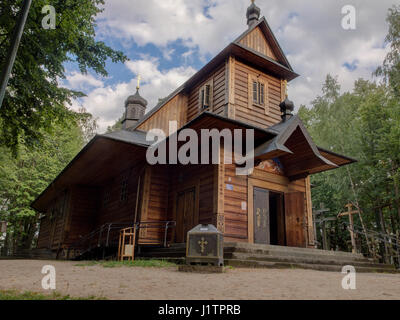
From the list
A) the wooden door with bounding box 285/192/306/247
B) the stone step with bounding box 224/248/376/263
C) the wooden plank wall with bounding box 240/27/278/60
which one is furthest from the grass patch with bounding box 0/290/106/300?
the wooden plank wall with bounding box 240/27/278/60

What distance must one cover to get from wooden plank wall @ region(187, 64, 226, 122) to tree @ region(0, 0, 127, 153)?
5019 millimetres

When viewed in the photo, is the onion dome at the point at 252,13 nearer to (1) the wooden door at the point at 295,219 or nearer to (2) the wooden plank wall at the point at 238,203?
(2) the wooden plank wall at the point at 238,203

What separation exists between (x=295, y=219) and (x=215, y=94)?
6388 millimetres

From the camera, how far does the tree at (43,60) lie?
727cm

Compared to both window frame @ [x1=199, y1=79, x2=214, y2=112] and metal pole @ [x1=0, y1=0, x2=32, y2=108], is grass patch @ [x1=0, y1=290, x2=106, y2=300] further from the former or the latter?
window frame @ [x1=199, y1=79, x2=214, y2=112]

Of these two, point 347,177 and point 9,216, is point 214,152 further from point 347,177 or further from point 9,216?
point 9,216

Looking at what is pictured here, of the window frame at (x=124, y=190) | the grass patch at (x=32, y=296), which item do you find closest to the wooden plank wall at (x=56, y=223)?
the window frame at (x=124, y=190)

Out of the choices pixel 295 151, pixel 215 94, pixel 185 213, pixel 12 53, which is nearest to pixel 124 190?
pixel 185 213

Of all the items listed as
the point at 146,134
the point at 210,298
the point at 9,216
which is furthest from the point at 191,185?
the point at 9,216

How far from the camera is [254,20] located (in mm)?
16156

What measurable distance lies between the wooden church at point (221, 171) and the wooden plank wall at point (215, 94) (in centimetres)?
5

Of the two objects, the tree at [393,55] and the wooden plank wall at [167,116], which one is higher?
the tree at [393,55]

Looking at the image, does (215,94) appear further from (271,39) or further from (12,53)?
(12,53)

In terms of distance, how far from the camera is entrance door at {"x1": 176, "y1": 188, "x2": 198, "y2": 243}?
1090 cm
